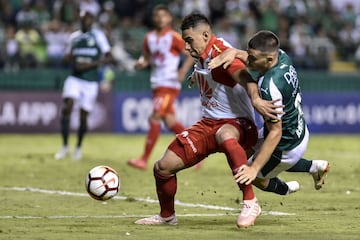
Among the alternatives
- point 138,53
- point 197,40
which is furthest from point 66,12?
point 197,40

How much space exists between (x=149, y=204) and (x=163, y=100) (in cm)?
512

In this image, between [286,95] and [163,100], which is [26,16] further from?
[286,95]

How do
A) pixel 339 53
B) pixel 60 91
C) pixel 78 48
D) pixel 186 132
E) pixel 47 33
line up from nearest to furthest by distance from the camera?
1. pixel 186 132
2. pixel 78 48
3. pixel 60 91
4. pixel 47 33
5. pixel 339 53

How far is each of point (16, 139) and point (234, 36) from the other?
6958 mm

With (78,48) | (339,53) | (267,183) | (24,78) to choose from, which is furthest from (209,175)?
(339,53)

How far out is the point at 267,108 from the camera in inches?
346

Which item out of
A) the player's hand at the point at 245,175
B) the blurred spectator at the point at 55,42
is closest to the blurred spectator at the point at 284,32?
the blurred spectator at the point at 55,42

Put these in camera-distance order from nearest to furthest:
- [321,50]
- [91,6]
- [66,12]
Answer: [66,12] → [91,6] → [321,50]

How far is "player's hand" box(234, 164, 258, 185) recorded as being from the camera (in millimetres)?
8805

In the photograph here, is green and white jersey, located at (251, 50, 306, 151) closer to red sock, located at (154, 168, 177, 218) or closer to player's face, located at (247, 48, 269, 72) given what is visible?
player's face, located at (247, 48, 269, 72)

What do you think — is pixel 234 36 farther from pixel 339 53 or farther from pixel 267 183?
pixel 267 183

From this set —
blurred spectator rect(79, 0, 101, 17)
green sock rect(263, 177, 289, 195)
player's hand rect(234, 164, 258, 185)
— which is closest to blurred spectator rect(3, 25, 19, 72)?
blurred spectator rect(79, 0, 101, 17)

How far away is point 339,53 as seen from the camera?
28078 mm

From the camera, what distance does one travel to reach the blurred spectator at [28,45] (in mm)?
24328
